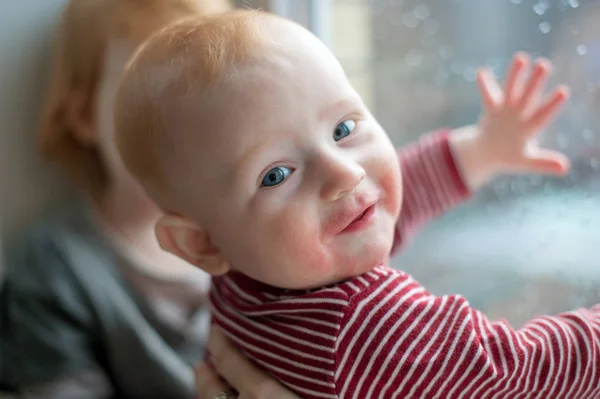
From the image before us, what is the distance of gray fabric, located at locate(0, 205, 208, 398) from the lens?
1.00 m

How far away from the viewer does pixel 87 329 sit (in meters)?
1.01

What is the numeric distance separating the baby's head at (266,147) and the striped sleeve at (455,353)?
6cm

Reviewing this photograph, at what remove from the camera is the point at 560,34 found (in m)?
0.77

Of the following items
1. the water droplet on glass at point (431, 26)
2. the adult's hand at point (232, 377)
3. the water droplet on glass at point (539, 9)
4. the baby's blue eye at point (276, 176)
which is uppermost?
the water droplet on glass at point (539, 9)

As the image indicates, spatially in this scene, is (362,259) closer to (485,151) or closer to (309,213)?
(309,213)

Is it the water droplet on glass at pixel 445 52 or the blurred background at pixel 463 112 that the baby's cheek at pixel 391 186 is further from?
the water droplet on glass at pixel 445 52

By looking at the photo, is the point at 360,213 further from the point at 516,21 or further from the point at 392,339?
the point at 516,21

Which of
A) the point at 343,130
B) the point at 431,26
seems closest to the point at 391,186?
the point at 343,130

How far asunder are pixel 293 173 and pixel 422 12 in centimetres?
47

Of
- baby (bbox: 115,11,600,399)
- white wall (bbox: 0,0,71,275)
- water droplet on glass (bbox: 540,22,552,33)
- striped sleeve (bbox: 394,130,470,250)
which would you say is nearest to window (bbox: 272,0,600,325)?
water droplet on glass (bbox: 540,22,552,33)

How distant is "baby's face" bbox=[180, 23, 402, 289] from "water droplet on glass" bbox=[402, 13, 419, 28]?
40cm

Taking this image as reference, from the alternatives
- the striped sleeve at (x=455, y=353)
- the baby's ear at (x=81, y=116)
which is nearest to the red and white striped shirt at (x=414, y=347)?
the striped sleeve at (x=455, y=353)

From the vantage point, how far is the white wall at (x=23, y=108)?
113cm

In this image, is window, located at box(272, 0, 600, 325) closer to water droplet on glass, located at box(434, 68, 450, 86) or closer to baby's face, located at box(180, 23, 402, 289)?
water droplet on glass, located at box(434, 68, 450, 86)
